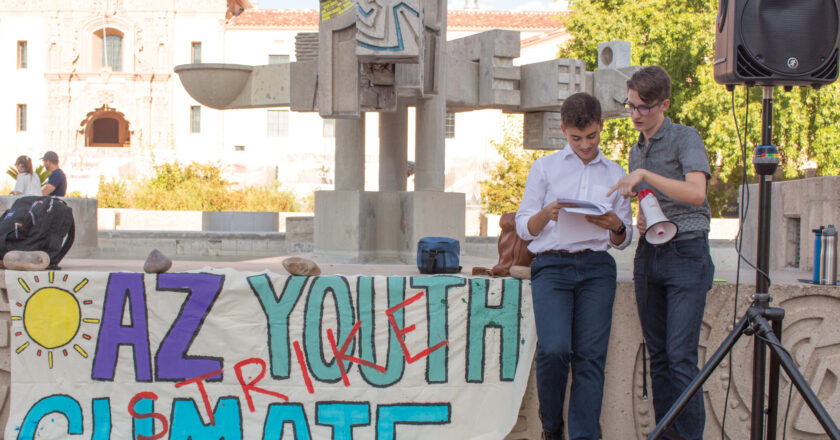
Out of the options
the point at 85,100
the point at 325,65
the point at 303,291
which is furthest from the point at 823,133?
the point at 85,100

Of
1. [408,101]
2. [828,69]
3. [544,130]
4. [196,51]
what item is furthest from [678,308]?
[196,51]

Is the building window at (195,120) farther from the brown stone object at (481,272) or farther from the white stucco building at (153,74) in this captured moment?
the brown stone object at (481,272)

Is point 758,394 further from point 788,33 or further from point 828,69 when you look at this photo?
point 788,33

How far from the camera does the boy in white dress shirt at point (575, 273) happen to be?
3967 millimetres

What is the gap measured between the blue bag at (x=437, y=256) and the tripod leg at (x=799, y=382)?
2.30 m

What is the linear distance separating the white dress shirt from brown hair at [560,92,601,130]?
20 centimetres

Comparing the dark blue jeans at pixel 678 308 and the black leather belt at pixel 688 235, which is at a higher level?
the black leather belt at pixel 688 235

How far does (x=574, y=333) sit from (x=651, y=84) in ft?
4.23

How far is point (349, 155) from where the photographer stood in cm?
1073

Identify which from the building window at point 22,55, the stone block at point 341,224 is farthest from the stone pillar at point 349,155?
the building window at point 22,55

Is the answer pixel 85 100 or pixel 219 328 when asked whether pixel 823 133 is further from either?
pixel 85 100

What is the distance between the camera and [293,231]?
42.6ft

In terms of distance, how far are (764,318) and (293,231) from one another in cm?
1014

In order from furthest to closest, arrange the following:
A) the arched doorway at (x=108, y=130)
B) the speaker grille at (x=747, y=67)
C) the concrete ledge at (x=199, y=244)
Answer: the arched doorway at (x=108, y=130) < the concrete ledge at (x=199, y=244) < the speaker grille at (x=747, y=67)
